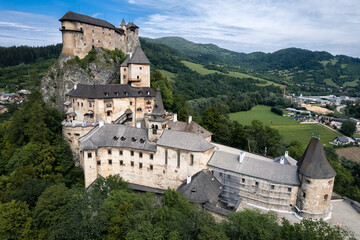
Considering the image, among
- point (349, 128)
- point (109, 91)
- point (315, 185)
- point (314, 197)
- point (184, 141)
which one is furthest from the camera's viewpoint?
point (349, 128)

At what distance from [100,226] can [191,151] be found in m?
15.4

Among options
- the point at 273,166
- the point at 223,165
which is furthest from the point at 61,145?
the point at 273,166

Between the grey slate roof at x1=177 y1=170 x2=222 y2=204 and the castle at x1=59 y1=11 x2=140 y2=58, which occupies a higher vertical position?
the castle at x1=59 y1=11 x2=140 y2=58

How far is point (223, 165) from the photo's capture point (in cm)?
3472

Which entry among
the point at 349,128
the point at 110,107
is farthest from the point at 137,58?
the point at 349,128

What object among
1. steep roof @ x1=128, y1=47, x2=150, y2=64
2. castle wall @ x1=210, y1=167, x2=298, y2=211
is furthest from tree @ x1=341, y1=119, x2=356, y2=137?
steep roof @ x1=128, y1=47, x2=150, y2=64

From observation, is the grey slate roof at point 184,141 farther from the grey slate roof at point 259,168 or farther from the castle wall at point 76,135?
the castle wall at point 76,135

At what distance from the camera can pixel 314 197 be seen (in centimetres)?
2939

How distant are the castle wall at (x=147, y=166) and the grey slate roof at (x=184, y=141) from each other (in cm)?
73

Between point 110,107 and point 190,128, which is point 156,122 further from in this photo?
point 110,107

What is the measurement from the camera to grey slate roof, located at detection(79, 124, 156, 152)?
37013mm

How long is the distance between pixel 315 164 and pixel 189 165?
661 inches

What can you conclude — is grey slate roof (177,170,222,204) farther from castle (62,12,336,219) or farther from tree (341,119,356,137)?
tree (341,119,356,137)

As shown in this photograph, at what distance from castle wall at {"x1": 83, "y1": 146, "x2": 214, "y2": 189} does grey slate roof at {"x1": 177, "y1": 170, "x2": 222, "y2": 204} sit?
1673 mm
